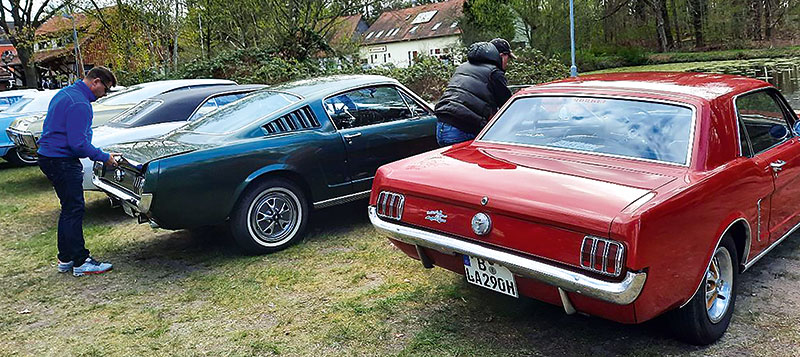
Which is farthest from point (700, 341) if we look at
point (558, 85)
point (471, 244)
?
point (558, 85)

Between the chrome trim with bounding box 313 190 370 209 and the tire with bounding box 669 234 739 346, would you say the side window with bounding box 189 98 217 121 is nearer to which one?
the chrome trim with bounding box 313 190 370 209

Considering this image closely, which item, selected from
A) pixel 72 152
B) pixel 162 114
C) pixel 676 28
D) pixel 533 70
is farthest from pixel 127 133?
pixel 676 28

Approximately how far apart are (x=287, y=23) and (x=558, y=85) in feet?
59.6

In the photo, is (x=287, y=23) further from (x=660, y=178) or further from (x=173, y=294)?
(x=660, y=178)

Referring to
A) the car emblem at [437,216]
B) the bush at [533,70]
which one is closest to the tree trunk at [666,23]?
the bush at [533,70]

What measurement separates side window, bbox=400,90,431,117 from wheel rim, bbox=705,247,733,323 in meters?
3.59

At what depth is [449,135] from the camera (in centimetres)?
597

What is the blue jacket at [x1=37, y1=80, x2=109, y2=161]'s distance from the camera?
5.05m

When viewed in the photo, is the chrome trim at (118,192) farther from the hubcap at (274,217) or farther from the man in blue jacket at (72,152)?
the hubcap at (274,217)

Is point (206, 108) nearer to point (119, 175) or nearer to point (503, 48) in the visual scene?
point (119, 175)

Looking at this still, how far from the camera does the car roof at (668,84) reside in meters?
3.99

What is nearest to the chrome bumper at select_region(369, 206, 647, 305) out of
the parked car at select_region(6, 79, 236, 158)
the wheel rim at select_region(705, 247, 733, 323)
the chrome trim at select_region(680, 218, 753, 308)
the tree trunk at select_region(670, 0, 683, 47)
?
the chrome trim at select_region(680, 218, 753, 308)

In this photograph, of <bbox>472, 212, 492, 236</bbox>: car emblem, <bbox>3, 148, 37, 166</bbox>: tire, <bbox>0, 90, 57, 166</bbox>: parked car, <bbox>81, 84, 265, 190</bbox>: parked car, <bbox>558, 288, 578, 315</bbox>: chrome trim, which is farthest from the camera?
<bbox>3, 148, 37, 166</bbox>: tire

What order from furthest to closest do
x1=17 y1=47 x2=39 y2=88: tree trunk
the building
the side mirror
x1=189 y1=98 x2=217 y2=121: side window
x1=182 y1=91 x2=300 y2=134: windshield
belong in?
1. the building
2. x1=17 y1=47 x2=39 y2=88: tree trunk
3. x1=189 y1=98 x2=217 y2=121: side window
4. x1=182 y1=91 x2=300 y2=134: windshield
5. the side mirror
